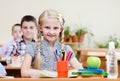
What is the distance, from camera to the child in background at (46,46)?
74.2 inches

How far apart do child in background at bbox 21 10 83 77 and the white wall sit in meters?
4.33

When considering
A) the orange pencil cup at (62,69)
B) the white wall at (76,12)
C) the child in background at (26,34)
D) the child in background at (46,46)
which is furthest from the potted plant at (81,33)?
the orange pencil cup at (62,69)

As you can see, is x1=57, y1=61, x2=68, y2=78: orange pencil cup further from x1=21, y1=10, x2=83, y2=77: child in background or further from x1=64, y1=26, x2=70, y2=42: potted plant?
x1=64, y1=26, x2=70, y2=42: potted plant

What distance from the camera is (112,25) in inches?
262

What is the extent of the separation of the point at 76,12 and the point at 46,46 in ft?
15.2

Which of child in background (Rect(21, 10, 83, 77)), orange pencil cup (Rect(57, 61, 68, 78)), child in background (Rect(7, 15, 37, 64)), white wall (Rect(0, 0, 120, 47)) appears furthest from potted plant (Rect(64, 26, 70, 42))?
orange pencil cup (Rect(57, 61, 68, 78))

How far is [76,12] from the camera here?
6.55 metres

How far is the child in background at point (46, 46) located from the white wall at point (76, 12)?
14.2 ft

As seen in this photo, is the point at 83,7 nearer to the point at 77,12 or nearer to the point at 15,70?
the point at 77,12

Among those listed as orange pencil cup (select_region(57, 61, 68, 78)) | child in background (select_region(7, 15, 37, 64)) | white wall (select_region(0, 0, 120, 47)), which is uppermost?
white wall (select_region(0, 0, 120, 47))

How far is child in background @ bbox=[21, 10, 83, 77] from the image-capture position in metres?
1.88

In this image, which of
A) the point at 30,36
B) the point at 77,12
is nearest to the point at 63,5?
the point at 77,12

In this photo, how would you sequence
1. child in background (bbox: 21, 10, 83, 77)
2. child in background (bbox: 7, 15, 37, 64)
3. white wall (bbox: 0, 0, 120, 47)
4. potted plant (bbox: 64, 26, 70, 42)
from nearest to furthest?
child in background (bbox: 21, 10, 83, 77) < child in background (bbox: 7, 15, 37, 64) < white wall (bbox: 0, 0, 120, 47) < potted plant (bbox: 64, 26, 70, 42)

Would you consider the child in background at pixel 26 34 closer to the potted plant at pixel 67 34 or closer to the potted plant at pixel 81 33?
the potted plant at pixel 67 34
